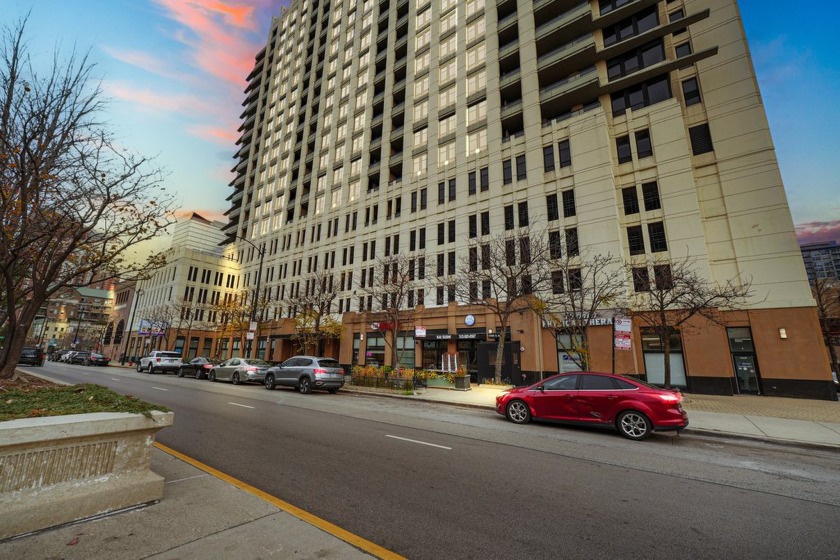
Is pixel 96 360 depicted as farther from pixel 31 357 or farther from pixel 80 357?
pixel 31 357

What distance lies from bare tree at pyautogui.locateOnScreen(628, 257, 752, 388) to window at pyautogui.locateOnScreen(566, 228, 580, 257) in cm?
349

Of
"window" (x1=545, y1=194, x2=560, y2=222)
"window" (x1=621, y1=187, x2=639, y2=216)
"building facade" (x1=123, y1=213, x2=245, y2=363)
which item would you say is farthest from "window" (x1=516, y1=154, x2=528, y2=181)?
"building facade" (x1=123, y1=213, x2=245, y2=363)

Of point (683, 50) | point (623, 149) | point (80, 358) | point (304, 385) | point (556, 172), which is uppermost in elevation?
point (683, 50)

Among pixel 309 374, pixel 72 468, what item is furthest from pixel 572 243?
pixel 72 468

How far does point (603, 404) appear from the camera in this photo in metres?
9.55

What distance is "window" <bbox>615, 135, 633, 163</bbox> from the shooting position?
85.9 feet

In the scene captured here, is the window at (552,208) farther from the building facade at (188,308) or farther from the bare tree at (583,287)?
the building facade at (188,308)

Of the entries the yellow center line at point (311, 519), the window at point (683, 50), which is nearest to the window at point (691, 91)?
the window at point (683, 50)

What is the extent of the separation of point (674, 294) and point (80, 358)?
196ft

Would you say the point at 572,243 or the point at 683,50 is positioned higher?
the point at 683,50

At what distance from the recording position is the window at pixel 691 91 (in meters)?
25.6

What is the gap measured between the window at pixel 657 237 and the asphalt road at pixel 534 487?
17.8 metres

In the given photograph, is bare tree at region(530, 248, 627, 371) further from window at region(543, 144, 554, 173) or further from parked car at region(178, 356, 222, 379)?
parked car at region(178, 356, 222, 379)

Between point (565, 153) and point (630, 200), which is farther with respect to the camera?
point (565, 153)
